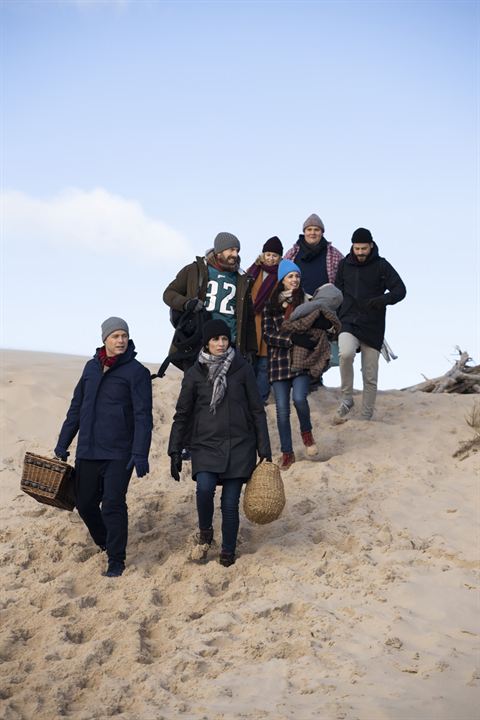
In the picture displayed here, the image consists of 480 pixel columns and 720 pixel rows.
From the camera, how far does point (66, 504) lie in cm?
703

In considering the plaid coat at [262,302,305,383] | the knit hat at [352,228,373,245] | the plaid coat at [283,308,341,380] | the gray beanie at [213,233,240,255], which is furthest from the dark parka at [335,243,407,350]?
the gray beanie at [213,233,240,255]

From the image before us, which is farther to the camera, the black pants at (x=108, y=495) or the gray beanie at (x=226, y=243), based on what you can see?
the gray beanie at (x=226, y=243)

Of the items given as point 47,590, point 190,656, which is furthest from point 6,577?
point 190,656

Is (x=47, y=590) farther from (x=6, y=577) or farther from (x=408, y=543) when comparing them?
(x=408, y=543)

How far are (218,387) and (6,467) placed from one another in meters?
3.53

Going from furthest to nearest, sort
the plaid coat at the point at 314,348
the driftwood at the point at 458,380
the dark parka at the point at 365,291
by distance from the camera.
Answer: the driftwood at the point at 458,380
the dark parka at the point at 365,291
the plaid coat at the point at 314,348

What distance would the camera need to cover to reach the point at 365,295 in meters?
9.80

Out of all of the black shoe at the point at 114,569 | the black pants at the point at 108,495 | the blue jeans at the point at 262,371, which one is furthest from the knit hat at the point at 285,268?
the black shoe at the point at 114,569

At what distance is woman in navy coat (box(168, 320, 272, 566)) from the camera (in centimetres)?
669

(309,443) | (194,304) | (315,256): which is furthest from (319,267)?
(194,304)

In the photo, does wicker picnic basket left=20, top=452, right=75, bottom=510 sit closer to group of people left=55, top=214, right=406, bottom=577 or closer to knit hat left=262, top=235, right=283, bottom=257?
group of people left=55, top=214, right=406, bottom=577

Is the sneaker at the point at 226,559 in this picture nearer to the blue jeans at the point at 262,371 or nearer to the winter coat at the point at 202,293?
the winter coat at the point at 202,293

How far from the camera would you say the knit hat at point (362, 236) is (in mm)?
9648

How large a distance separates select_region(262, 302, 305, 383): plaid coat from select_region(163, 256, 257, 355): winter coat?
29cm
